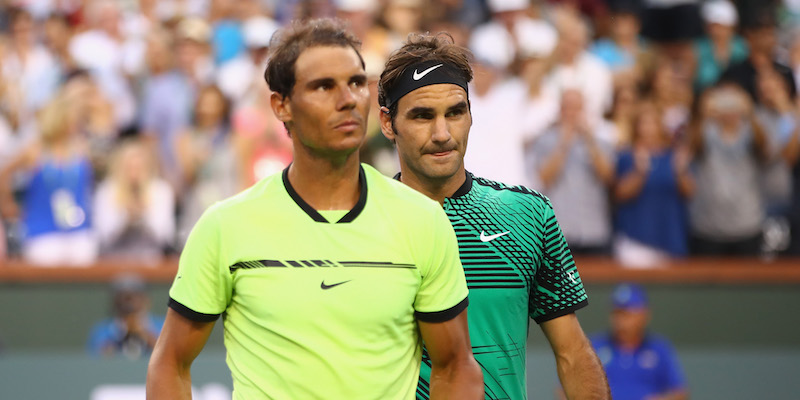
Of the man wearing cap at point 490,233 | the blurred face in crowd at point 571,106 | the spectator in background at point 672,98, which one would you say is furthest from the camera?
the spectator in background at point 672,98

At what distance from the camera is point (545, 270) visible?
4.09m

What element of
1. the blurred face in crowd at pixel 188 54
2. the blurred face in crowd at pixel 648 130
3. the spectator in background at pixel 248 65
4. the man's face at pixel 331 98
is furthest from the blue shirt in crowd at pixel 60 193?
the man's face at pixel 331 98

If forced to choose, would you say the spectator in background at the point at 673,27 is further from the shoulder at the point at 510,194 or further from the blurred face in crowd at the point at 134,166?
the shoulder at the point at 510,194

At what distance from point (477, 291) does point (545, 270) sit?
0.31 metres

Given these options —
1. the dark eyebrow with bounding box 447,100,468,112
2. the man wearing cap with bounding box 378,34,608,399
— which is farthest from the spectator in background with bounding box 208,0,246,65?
the dark eyebrow with bounding box 447,100,468,112

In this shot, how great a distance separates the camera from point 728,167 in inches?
369

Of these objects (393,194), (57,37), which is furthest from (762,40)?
(393,194)

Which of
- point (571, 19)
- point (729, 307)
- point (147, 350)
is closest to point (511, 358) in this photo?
point (147, 350)

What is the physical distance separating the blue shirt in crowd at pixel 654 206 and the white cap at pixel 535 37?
4.26ft

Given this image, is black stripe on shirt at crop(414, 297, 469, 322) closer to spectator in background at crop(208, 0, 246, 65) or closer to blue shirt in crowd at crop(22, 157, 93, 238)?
blue shirt in crowd at crop(22, 157, 93, 238)

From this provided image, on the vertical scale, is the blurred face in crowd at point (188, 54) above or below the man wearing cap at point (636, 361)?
above

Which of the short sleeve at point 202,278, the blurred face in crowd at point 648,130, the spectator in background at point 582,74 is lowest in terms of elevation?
the short sleeve at point 202,278

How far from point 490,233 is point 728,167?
5841 millimetres

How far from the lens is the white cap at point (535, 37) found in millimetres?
9906
